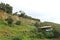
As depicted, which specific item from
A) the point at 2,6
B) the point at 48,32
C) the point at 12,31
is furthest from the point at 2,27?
the point at 2,6

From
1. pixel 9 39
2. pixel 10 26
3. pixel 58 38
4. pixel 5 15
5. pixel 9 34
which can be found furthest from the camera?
pixel 5 15

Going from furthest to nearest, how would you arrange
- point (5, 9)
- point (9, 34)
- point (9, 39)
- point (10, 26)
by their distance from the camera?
point (5, 9), point (10, 26), point (9, 34), point (9, 39)

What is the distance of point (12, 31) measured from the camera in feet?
113

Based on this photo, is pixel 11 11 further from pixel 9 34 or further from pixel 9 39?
pixel 9 39

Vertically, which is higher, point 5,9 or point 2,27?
point 5,9

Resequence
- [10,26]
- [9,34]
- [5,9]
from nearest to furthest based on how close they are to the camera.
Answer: [9,34]
[10,26]
[5,9]

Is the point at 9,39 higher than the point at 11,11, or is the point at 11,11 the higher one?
the point at 11,11

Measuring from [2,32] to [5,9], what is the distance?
14.7 m

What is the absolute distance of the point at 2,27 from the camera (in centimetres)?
3562

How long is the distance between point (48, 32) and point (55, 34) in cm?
111

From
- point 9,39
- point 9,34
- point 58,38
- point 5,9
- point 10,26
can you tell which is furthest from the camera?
point 5,9

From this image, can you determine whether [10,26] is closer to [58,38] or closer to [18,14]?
[58,38]

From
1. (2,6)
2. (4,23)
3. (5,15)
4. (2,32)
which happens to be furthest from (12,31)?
(2,6)

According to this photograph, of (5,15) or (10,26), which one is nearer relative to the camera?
(10,26)
